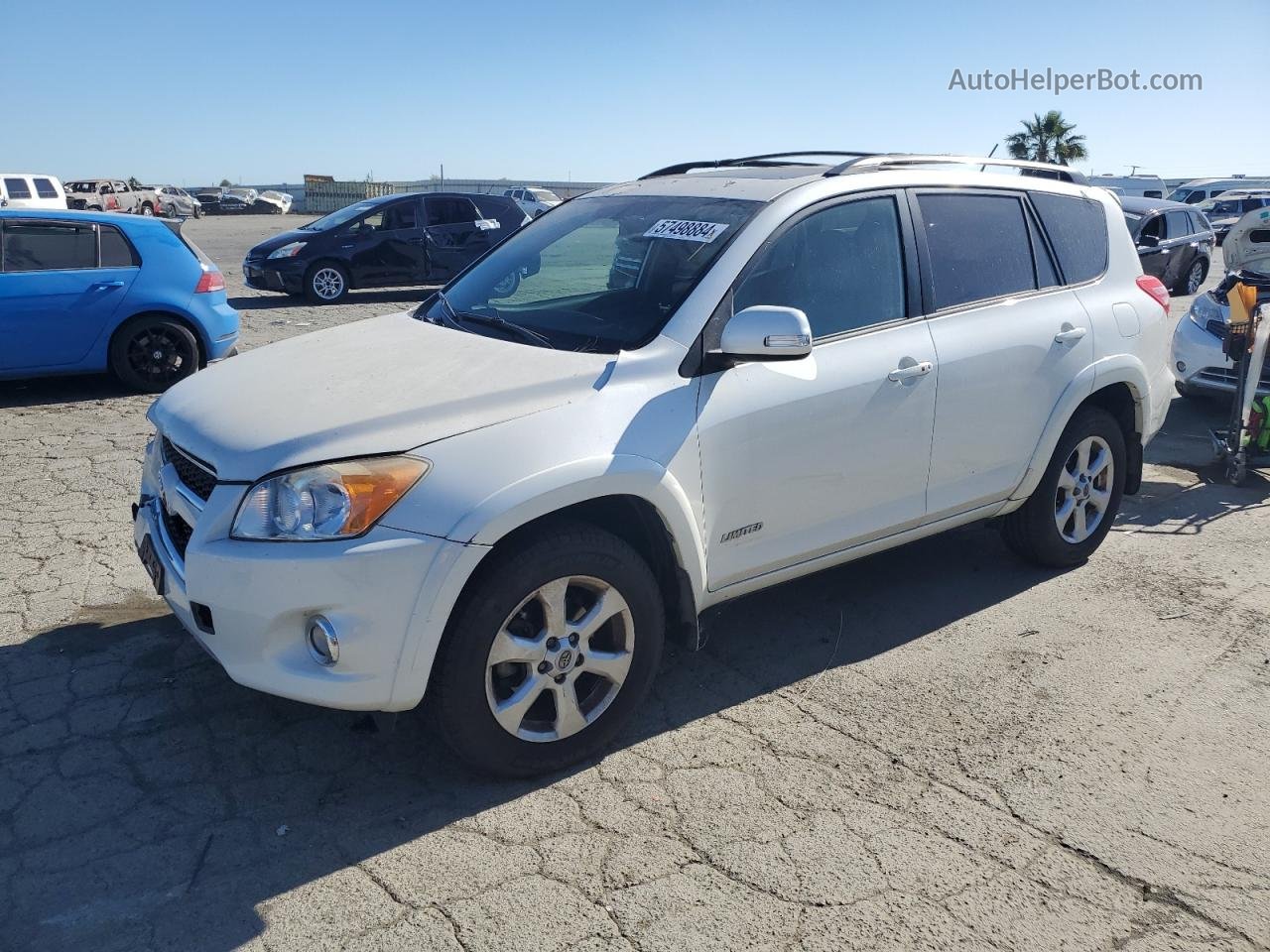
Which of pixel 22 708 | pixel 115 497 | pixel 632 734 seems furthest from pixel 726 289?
pixel 115 497

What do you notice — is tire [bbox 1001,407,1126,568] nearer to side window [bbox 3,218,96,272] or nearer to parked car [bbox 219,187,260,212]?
side window [bbox 3,218,96,272]

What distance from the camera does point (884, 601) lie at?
476 cm

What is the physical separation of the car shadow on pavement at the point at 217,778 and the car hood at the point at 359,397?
34.2 inches

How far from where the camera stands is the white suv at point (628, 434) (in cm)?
298

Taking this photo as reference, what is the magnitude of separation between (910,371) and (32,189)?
26.2m

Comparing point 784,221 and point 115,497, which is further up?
point 784,221

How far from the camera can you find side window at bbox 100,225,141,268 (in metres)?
8.30

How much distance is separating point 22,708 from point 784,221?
315 centimetres

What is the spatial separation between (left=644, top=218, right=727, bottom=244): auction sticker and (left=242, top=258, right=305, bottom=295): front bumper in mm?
11684

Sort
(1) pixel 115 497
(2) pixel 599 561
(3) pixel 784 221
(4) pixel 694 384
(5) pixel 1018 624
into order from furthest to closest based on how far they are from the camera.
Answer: (1) pixel 115 497 → (5) pixel 1018 624 → (3) pixel 784 221 → (4) pixel 694 384 → (2) pixel 599 561

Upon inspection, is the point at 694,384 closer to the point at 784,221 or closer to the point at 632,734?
the point at 784,221

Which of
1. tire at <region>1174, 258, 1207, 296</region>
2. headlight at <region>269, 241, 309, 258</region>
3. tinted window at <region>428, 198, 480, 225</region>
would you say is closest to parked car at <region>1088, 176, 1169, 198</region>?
tire at <region>1174, 258, 1207, 296</region>

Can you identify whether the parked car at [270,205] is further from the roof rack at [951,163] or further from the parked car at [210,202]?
the roof rack at [951,163]

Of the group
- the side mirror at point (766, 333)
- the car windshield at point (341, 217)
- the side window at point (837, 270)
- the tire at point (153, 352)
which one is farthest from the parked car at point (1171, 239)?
the side mirror at point (766, 333)
